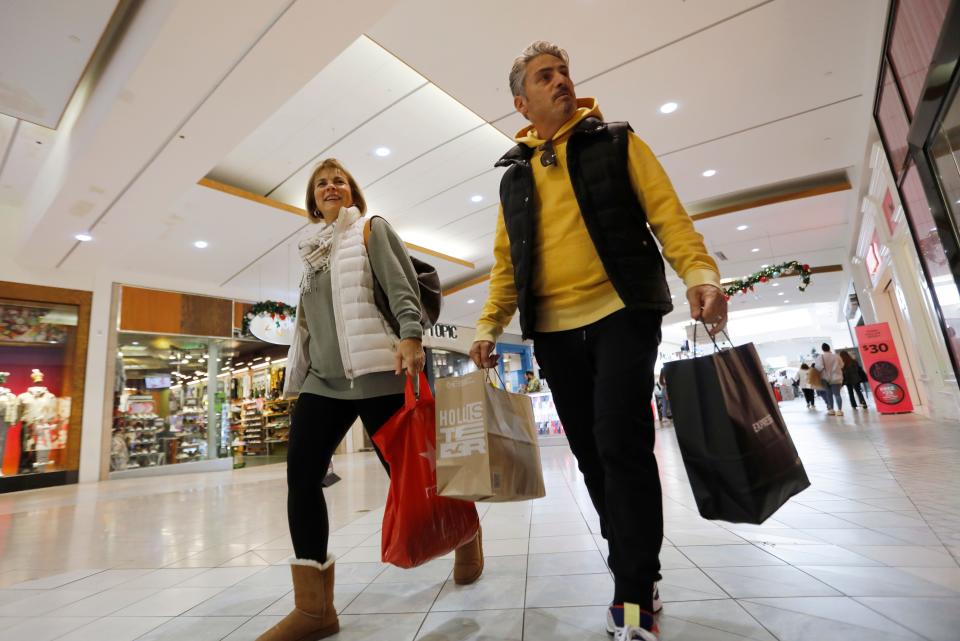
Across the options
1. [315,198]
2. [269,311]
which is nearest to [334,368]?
[315,198]

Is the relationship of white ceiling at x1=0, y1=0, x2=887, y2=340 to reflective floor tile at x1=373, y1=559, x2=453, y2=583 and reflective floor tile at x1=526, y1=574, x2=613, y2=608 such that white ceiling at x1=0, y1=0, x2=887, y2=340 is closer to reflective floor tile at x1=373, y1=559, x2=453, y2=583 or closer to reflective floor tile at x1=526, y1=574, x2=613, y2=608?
reflective floor tile at x1=373, y1=559, x2=453, y2=583

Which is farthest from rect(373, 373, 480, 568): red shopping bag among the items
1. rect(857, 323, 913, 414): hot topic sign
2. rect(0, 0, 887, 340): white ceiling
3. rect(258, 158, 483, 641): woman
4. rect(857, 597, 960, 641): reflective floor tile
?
rect(857, 323, 913, 414): hot topic sign

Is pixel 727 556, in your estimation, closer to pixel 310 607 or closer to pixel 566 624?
pixel 566 624

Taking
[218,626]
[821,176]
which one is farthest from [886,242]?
[218,626]

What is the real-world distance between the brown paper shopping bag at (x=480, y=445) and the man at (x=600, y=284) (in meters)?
0.13

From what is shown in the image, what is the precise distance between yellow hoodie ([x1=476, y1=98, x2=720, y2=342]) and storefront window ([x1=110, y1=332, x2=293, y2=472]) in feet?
26.8

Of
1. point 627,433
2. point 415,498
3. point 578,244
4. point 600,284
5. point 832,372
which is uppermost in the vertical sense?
point 578,244

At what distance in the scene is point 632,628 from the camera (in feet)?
3.24

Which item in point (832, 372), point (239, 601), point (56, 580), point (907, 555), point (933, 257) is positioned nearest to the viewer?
point (907, 555)

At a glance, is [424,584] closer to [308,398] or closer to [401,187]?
[308,398]

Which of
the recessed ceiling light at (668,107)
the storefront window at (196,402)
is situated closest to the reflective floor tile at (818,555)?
the recessed ceiling light at (668,107)

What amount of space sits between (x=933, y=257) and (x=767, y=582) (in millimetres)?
3701

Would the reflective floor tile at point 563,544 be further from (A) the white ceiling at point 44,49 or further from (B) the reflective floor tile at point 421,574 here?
(A) the white ceiling at point 44,49

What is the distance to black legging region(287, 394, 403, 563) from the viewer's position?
132cm
